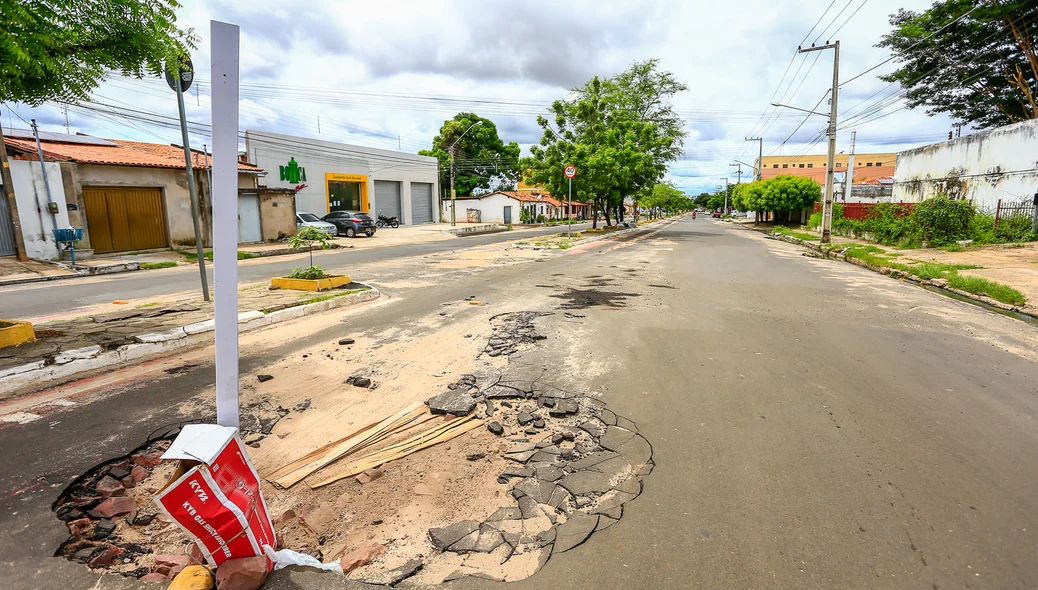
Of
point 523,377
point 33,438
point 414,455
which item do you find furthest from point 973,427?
point 33,438

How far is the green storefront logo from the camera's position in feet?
102

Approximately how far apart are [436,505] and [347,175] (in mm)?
37443

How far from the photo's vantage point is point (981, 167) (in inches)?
861

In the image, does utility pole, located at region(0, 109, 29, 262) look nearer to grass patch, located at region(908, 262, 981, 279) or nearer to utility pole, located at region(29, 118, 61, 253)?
utility pole, located at region(29, 118, 61, 253)

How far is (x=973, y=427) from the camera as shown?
13.3ft

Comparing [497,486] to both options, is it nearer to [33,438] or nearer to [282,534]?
[282,534]

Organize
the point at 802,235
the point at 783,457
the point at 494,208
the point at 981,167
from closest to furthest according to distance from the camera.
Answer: the point at 783,457, the point at 981,167, the point at 802,235, the point at 494,208

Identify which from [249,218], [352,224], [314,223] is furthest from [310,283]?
[352,224]

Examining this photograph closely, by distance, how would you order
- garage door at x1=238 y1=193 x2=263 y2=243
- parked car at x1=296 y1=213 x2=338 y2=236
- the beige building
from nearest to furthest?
the beige building
garage door at x1=238 y1=193 x2=263 y2=243
parked car at x1=296 y1=213 x2=338 y2=236

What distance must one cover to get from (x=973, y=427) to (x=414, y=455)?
441 centimetres

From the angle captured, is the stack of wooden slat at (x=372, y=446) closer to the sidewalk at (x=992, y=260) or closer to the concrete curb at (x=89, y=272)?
the sidewalk at (x=992, y=260)

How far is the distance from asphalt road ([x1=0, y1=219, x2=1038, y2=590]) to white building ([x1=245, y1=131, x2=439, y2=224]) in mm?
28509

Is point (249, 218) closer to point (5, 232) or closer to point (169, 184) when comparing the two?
point (169, 184)

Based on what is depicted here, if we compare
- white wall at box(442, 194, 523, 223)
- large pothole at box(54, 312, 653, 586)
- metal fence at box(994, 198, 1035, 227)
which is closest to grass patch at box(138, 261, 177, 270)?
large pothole at box(54, 312, 653, 586)
